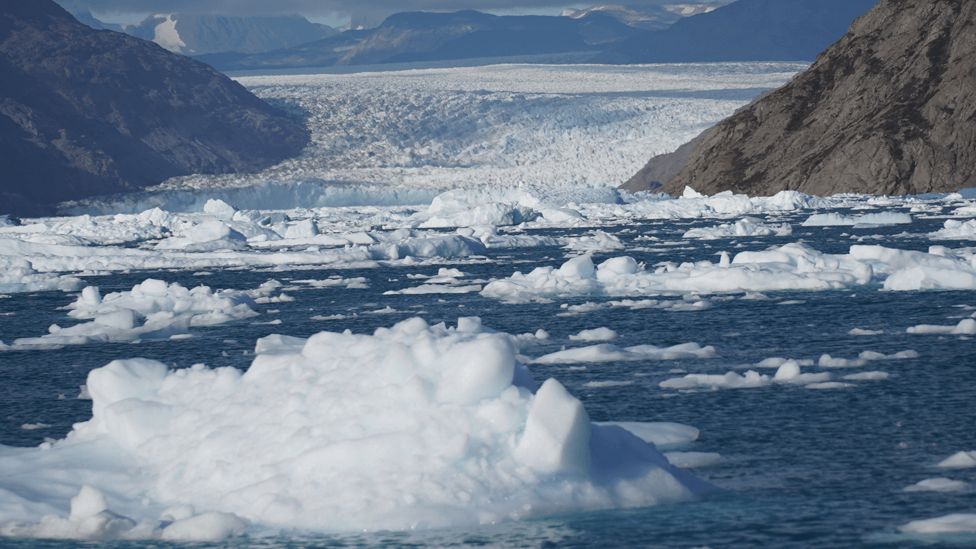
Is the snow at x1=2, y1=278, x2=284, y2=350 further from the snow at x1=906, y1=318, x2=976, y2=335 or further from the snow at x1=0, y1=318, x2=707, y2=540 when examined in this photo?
the snow at x1=906, y1=318, x2=976, y2=335

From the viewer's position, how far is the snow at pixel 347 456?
13.0m

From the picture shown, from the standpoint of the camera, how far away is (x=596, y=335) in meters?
25.2

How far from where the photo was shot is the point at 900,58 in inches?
3994

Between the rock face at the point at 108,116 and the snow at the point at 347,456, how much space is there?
101 meters

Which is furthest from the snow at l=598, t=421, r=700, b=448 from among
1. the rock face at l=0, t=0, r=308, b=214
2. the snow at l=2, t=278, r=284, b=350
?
the rock face at l=0, t=0, r=308, b=214

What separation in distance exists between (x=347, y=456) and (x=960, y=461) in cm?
608

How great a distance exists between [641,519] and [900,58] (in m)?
93.7

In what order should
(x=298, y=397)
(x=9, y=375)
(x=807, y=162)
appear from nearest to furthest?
(x=298, y=397)
(x=9, y=375)
(x=807, y=162)

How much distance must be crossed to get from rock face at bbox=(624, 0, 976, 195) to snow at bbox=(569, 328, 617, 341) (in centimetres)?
6896

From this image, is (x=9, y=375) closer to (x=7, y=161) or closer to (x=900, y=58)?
(x=900, y=58)

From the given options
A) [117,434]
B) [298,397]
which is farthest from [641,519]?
[117,434]

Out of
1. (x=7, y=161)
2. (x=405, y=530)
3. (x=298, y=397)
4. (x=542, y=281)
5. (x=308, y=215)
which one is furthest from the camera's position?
(x=7, y=161)

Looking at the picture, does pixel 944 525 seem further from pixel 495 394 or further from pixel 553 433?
pixel 495 394

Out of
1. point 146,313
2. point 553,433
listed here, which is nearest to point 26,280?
point 146,313
